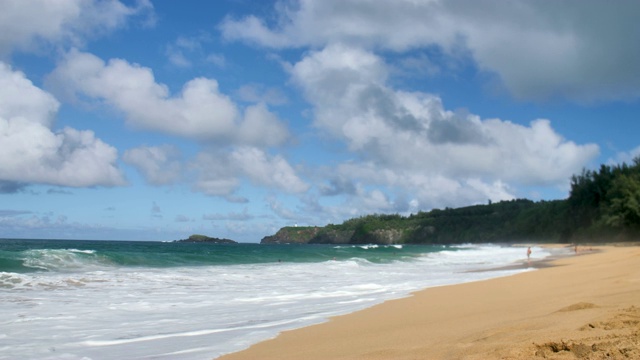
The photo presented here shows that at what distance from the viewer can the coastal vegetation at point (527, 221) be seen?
210 ft

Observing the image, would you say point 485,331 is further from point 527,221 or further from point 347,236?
point 347,236

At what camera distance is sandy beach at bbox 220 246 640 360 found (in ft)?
13.1

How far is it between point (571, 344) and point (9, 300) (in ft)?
34.9

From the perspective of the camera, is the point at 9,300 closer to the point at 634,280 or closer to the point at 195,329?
the point at 195,329

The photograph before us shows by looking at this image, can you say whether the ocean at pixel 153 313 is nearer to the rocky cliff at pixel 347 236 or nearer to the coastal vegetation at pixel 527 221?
the coastal vegetation at pixel 527 221

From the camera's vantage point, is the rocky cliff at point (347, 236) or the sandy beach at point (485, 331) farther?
the rocky cliff at point (347, 236)

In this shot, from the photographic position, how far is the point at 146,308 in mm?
9773

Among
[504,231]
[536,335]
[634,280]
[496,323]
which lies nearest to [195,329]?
[496,323]

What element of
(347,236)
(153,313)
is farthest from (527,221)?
(153,313)

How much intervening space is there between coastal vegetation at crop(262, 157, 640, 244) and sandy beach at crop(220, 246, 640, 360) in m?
60.4

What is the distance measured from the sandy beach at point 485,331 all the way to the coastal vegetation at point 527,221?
198 ft

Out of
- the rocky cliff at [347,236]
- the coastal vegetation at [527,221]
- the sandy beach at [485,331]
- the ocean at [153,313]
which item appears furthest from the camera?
the rocky cliff at [347,236]

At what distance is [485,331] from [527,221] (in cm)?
10827

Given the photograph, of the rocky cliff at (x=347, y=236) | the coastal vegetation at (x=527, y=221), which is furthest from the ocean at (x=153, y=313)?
the rocky cliff at (x=347, y=236)
